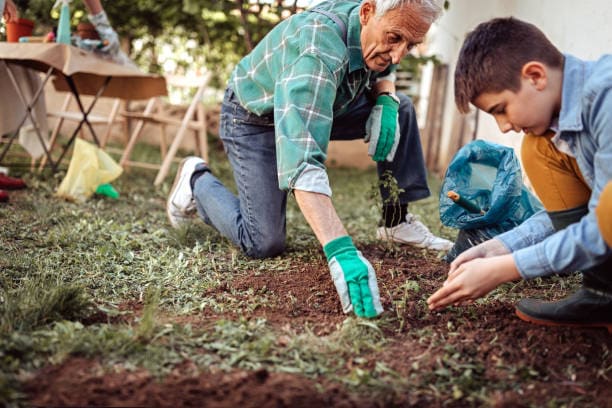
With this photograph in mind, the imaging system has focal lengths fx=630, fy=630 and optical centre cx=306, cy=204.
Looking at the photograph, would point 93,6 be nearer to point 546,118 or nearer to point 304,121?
point 304,121

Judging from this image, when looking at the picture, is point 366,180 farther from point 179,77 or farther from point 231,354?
point 231,354

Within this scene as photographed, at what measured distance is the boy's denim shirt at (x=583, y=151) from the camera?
5.00 ft

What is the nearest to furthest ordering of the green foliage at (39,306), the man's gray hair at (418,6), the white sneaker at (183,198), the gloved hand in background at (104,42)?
the green foliage at (39,306)
the man's gray hair at (418,6)
the white sneaker at (183,198)
the gloved hand in background at (104,42)

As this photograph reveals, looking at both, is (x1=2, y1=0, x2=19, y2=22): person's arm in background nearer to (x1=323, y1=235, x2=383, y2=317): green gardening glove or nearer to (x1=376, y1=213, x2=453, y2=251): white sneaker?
(x1=376, y1=213, x2=453, y2=251): white sneaker

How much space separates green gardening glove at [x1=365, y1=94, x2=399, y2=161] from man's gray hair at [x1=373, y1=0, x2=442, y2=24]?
1.72 ft

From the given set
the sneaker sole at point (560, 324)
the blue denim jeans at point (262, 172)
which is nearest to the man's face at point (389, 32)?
the blue denim jeans at point (262, 172)

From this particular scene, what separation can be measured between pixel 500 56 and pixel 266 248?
140cm

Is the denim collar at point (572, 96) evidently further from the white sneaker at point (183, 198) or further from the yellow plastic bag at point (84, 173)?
the yellow plastic bag at point (84, 173)

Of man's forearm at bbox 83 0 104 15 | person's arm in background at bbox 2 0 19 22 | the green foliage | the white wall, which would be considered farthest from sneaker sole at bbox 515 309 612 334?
person's arm in background at bbox 2 0 19 22

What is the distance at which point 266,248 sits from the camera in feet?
8.83

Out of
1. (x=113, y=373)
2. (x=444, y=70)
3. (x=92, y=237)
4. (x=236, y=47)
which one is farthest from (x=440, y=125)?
(x=113, y=373)

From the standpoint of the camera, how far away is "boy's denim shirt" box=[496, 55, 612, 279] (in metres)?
1.53

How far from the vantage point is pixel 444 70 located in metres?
6.16

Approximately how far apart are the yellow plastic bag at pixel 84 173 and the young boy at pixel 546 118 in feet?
8.69
